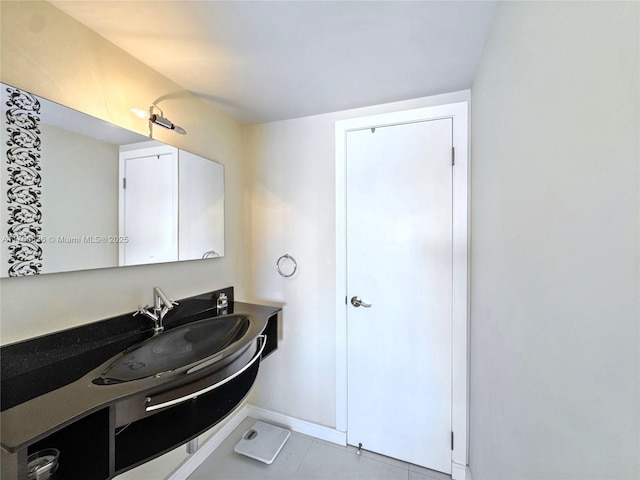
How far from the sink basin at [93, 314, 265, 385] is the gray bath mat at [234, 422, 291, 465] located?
2.96 ft

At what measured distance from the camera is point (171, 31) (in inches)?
40.9

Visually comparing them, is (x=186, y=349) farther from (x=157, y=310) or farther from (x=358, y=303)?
(x=358, y=303)

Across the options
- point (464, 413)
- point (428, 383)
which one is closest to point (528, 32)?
point (428, 383)

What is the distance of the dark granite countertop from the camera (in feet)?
2.01

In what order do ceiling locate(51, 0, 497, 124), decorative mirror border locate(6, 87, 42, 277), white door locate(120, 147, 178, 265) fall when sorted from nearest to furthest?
1. decorative mirror border locate(6, 87, 42, 277)
2. ceiling locate(51, 0, 497, 124)
3. white door locate(120, 147, 178, 265)

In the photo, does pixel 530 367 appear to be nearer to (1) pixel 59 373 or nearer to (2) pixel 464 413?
(2) pixel 464 413

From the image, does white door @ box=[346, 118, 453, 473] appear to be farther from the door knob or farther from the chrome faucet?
the chrome faucet

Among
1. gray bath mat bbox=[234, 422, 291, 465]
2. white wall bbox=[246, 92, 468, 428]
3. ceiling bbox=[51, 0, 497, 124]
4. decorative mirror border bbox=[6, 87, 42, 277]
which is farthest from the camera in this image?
white wall bbox=[246, 92, 468, 428]

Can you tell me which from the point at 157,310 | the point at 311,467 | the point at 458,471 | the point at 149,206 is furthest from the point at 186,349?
the point at 458,471

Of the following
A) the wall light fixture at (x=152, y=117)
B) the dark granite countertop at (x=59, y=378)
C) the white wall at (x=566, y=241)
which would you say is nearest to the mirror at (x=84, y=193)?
the wall light fixture at (x=152, y=117)

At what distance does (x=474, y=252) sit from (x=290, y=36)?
4.65 ft

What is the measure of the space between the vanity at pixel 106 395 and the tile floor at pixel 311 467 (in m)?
0.80

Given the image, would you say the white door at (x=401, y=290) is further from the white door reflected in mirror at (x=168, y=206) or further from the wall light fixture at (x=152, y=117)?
the wall light fixture at (x=152, y=117)

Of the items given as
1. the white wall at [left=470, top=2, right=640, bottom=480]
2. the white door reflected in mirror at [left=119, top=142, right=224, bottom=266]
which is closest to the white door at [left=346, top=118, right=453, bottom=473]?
the white wall at [left=470, top=2, right=640, bottom=480]
